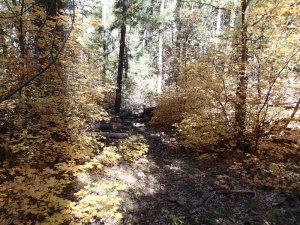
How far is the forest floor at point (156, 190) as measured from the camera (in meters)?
4.76

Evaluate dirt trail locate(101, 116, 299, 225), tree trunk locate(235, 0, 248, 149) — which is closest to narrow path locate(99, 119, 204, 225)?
dirt trail locate(101, 116, 299, 225)

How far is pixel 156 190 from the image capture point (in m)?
6.90

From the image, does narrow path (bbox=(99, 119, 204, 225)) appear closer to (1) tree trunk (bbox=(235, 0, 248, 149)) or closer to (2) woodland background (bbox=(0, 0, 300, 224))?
(2) woodland background (bbox=(0, 0, 300, 224))

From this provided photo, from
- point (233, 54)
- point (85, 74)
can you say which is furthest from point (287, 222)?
point (85, 74)

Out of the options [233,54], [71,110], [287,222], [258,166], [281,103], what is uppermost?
[233,54]

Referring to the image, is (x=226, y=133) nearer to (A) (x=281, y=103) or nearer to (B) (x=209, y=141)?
(B) (x=209, y=141)

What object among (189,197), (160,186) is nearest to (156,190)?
(160,186)

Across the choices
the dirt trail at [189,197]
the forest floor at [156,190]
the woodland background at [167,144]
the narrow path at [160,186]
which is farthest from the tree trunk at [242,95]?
the narrow path at [160,186]

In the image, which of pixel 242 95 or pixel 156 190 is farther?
pixel 242 95

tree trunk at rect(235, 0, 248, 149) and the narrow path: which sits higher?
tree trunk at rect(235, 0, 248, 149)

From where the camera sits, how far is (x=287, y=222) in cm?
521

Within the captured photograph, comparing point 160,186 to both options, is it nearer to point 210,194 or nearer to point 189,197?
point 189,197

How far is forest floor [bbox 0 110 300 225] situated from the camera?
4758 millimetres

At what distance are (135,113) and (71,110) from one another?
32.0ft
